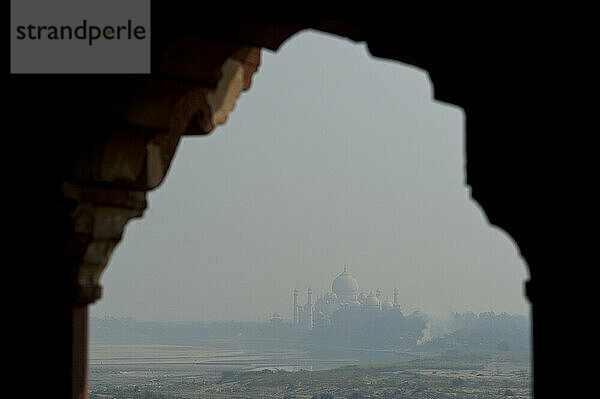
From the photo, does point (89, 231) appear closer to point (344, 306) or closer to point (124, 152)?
point (124, 152)

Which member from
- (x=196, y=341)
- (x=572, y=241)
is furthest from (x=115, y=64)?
(x=196, y=341)

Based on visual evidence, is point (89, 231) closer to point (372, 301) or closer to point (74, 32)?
point (74, 32)

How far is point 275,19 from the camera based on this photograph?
3.57 m

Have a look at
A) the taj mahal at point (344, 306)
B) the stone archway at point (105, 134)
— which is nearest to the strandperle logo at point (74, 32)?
the stone archway at point (105, 134)

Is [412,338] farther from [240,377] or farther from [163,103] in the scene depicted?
[163,103]

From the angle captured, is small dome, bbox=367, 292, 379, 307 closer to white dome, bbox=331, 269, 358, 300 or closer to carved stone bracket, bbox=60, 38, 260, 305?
white dome, bbox=331, 269, 358, 300

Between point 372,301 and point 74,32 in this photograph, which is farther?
point 372,301

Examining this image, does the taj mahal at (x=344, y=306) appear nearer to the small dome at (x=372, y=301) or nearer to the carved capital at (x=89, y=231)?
the small dome at (x=372, y=301)

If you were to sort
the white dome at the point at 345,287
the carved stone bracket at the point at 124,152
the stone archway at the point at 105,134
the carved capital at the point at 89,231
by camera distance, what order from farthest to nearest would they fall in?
the white dome at the point at 345,287 < the carved capital at the point at 89,231 < the carved stone bracket at the point at 124,152 < the stone archway at the point at 105,134

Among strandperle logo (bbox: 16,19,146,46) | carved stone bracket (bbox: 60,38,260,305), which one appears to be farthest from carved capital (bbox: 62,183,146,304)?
strandperle logo (bbox: 16,19,146,46)

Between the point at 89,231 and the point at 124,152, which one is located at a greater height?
the point at 124,152

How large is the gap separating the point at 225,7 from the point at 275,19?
8.2 inches

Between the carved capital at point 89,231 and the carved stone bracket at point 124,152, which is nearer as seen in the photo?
the carved stone bracket at point 124,152

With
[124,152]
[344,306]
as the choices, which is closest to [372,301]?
[344,306]
